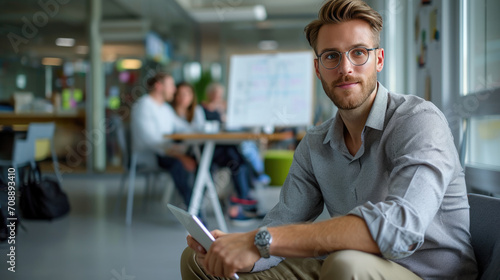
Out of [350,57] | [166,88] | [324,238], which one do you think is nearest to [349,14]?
[350,57]

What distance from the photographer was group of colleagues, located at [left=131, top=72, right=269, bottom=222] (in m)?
4.06

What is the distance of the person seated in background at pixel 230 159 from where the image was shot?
4.13 meters

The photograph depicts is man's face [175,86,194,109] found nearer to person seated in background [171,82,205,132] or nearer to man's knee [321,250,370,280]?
person seated in background [171,82,205,132]

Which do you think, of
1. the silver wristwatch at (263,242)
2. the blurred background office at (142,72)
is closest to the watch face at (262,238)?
the silver wristwatch at (263,242)

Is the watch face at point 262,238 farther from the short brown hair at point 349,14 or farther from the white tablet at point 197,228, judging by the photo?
the short brown hair at point 349,14

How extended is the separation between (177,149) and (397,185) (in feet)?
11.5

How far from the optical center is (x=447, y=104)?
7.72 feet

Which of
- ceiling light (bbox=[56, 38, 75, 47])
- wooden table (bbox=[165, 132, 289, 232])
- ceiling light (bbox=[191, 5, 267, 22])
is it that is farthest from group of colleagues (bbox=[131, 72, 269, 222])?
ceiling light (bbox=[191, 5, 267, 22])

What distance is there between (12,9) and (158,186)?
4064 mm

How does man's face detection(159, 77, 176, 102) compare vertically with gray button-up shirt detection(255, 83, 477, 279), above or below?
above

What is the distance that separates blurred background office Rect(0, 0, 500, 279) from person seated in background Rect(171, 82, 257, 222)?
0.64 meters

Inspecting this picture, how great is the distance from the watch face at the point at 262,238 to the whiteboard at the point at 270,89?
3.10 metres

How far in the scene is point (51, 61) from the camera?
7891 millimetres

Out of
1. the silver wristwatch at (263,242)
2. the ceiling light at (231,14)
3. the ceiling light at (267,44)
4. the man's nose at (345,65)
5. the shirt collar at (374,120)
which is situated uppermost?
the ceiling light at (231,14)
